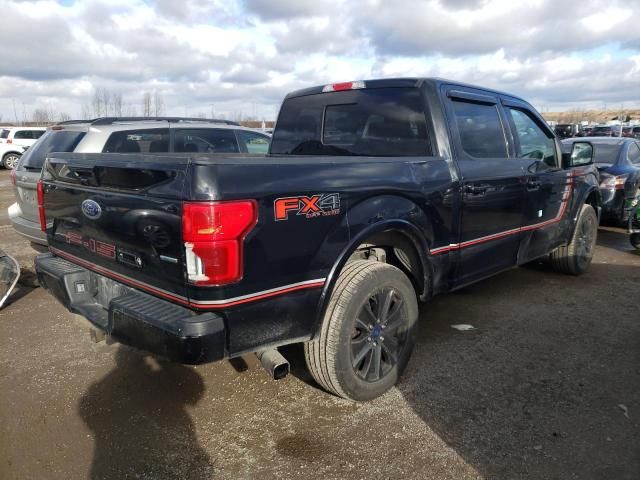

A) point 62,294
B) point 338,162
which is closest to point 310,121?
point 338,162

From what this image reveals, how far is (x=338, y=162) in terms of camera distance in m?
2.79

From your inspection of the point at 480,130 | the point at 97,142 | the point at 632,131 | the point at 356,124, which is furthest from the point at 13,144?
the point at 632,131

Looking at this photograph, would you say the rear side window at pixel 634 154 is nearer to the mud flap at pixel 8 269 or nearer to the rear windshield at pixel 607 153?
the rear windshield at pixel 607 153

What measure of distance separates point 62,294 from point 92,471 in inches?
44.6

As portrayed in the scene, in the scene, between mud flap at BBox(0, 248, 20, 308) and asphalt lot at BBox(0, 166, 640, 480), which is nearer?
asphalt lot at BBox(0, 166, 640, 480)

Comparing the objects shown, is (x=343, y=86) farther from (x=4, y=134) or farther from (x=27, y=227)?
(x=4, y=134)

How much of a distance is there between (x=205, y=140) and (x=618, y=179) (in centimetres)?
658

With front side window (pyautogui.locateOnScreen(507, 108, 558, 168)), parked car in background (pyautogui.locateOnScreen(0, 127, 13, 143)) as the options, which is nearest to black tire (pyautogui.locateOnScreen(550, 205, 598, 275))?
front side window (pyautogui.locateOnScreen(507, 108, 558, 168))

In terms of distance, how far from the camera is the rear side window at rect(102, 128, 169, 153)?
5.76 meters

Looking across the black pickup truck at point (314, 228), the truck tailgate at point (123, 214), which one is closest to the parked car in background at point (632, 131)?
the black pickup truck at point (314, 228)

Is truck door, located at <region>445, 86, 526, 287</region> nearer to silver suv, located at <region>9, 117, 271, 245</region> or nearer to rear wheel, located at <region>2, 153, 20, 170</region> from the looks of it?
silver suv, located at <region>9, 117, 271, 245</region>

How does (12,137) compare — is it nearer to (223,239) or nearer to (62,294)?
(62,294)

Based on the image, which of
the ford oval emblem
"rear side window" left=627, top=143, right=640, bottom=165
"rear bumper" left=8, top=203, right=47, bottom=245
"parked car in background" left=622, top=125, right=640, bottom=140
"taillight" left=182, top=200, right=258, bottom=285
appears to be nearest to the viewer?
"taillight" left=182, top=200, right=258, bottom=285

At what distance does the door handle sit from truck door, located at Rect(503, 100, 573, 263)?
30.6 inches
